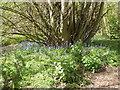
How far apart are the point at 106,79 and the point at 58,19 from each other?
9.25 ft

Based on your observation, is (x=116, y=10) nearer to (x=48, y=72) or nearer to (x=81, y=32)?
(x=81, y=32)

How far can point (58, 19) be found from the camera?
16.6 ft

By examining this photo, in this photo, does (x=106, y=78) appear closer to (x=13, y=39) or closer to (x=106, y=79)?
(x=106, y=79)

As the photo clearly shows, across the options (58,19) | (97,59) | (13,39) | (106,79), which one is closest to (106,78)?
(106,79)

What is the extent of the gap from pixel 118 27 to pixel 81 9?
5.17 m

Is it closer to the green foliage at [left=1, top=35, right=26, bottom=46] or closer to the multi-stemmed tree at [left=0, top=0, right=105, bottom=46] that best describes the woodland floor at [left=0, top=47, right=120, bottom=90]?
the multi-stemmed tree at [left=0, top=0, right=105, bottom=46]

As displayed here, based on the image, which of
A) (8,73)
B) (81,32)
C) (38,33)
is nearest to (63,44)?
(81,32)

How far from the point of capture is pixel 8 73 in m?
2.76

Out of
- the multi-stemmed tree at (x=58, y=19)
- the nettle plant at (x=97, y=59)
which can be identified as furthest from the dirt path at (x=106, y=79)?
the multi-stemmed tree at (x=58, y=19)

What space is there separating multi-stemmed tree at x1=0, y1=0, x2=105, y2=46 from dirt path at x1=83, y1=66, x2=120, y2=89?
1893 millimetres

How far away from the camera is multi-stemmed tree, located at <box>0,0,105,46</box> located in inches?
182

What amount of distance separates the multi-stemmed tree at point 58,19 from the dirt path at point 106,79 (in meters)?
1.89

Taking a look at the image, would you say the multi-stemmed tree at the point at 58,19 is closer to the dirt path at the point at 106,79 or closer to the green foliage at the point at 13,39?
the green foliage at the point at 13,39

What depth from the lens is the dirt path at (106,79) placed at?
2.62 metres
